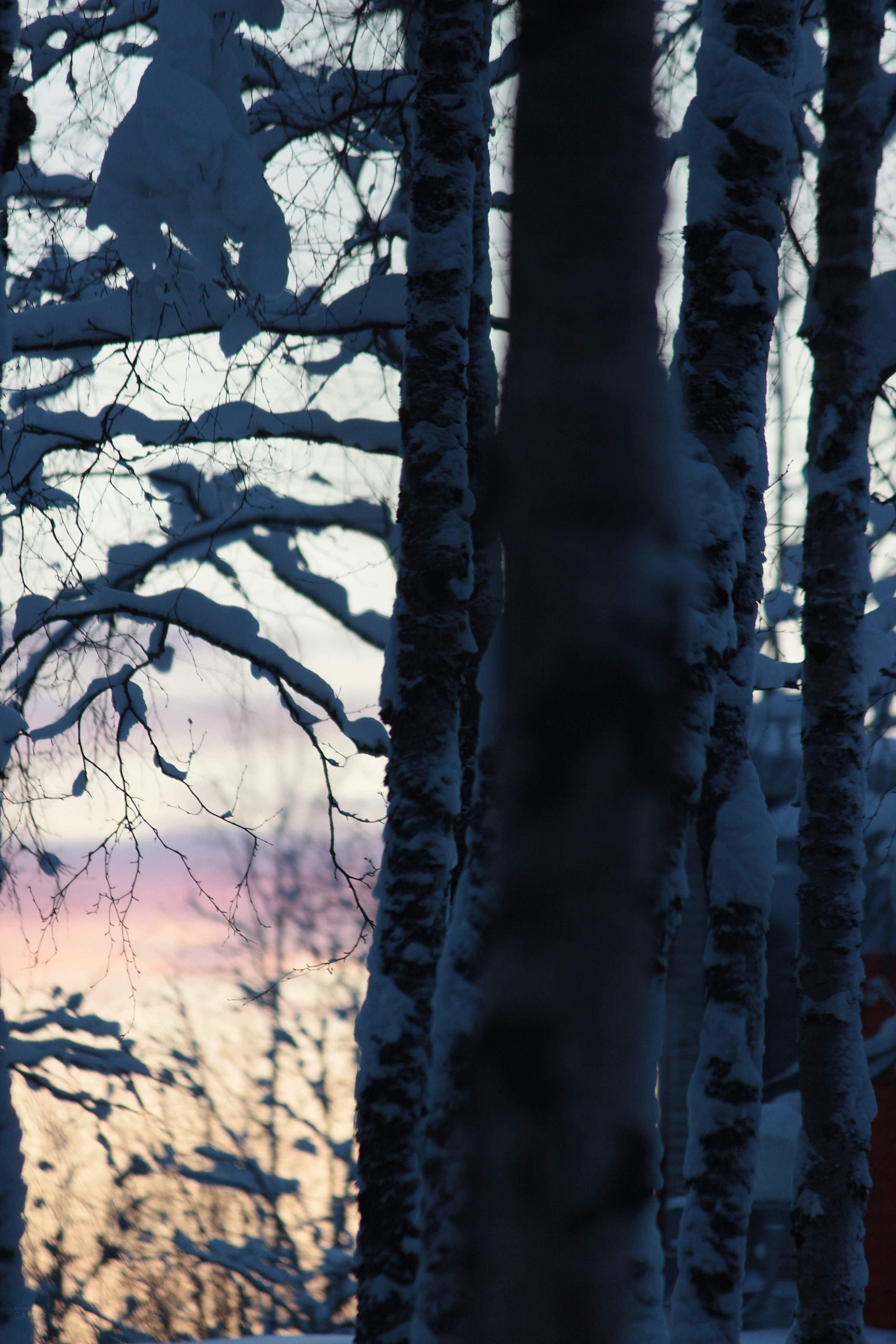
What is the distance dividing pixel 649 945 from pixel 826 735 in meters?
3.31

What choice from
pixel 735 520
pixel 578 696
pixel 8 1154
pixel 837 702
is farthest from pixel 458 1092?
pixel 837 702

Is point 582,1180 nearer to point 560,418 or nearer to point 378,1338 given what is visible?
point 560,418

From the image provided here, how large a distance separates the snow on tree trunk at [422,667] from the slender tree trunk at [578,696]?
8.09 feet

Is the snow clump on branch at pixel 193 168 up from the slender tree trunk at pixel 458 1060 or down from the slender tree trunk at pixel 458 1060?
up

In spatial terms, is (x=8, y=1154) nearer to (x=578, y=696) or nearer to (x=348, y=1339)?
(x=578, y=696)

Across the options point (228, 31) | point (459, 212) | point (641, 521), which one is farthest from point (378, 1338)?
point (228, 31)

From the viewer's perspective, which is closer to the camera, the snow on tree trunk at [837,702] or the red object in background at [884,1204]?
the snow on tree trunk at [837,702]

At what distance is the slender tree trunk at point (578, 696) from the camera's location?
1654 mm

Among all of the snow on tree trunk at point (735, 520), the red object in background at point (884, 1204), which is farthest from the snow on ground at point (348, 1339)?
the snow on tree trunk at point (735, 520)

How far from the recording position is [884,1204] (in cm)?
1009

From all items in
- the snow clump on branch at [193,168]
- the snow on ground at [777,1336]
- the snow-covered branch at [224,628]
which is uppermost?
the snow clump on branch at [193,168]

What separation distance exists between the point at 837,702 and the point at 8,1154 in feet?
11.7

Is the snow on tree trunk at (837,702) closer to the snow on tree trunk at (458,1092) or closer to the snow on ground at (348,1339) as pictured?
the snow on tree trunk at (458,1092)

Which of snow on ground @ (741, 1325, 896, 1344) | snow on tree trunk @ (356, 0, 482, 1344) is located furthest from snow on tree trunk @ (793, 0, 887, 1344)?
snow on ground @ (741, 1325, 896, 1344)
